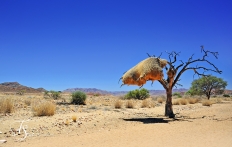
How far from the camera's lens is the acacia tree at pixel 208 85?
1737 inches

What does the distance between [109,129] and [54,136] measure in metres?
2.67

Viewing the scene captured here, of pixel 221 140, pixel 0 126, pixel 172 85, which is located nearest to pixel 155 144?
pixel 221 140

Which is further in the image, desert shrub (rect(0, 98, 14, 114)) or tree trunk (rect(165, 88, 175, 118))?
tree trunk (rect(165, 88, 175, 118))

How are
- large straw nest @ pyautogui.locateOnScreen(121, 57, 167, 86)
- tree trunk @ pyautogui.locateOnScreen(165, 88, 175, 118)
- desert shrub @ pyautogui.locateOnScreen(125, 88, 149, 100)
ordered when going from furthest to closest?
desert shrub @ pyautogui.locateOnScreen(125, 88, 149, 100)
tree trunk @ pyautogui.locateOnScreen(165, 88, 175, 118)
large straw nest @ pyautogui.locateOnScreen(121, 57, 167, 86)

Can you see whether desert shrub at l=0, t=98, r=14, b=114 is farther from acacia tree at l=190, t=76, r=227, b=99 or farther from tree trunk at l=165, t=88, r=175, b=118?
acacia tree at l=190, t=76, r=227, b=99

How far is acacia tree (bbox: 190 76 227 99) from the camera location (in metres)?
A: 44.1

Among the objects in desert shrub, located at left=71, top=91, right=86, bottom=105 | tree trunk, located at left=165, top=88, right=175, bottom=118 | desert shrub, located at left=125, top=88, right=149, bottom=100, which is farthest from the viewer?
desert shrub, located at left=125, top=88, right=149, bottom=100

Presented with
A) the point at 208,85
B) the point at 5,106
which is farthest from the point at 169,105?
the point at 208,85

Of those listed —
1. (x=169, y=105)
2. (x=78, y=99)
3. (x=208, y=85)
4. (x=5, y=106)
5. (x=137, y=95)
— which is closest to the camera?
(x=5, y=106)

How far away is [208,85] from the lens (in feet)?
146

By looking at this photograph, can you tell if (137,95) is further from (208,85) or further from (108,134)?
(108,134)

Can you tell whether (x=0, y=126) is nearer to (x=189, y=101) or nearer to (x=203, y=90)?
(x=189, y=101)

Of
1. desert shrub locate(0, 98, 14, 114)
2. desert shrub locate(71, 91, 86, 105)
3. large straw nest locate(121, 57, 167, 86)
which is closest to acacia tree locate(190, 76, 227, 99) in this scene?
desert shrub locate(71, 91, 86, 105)

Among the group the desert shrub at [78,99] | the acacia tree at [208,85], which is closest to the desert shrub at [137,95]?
the desert shrub at [78,99]
